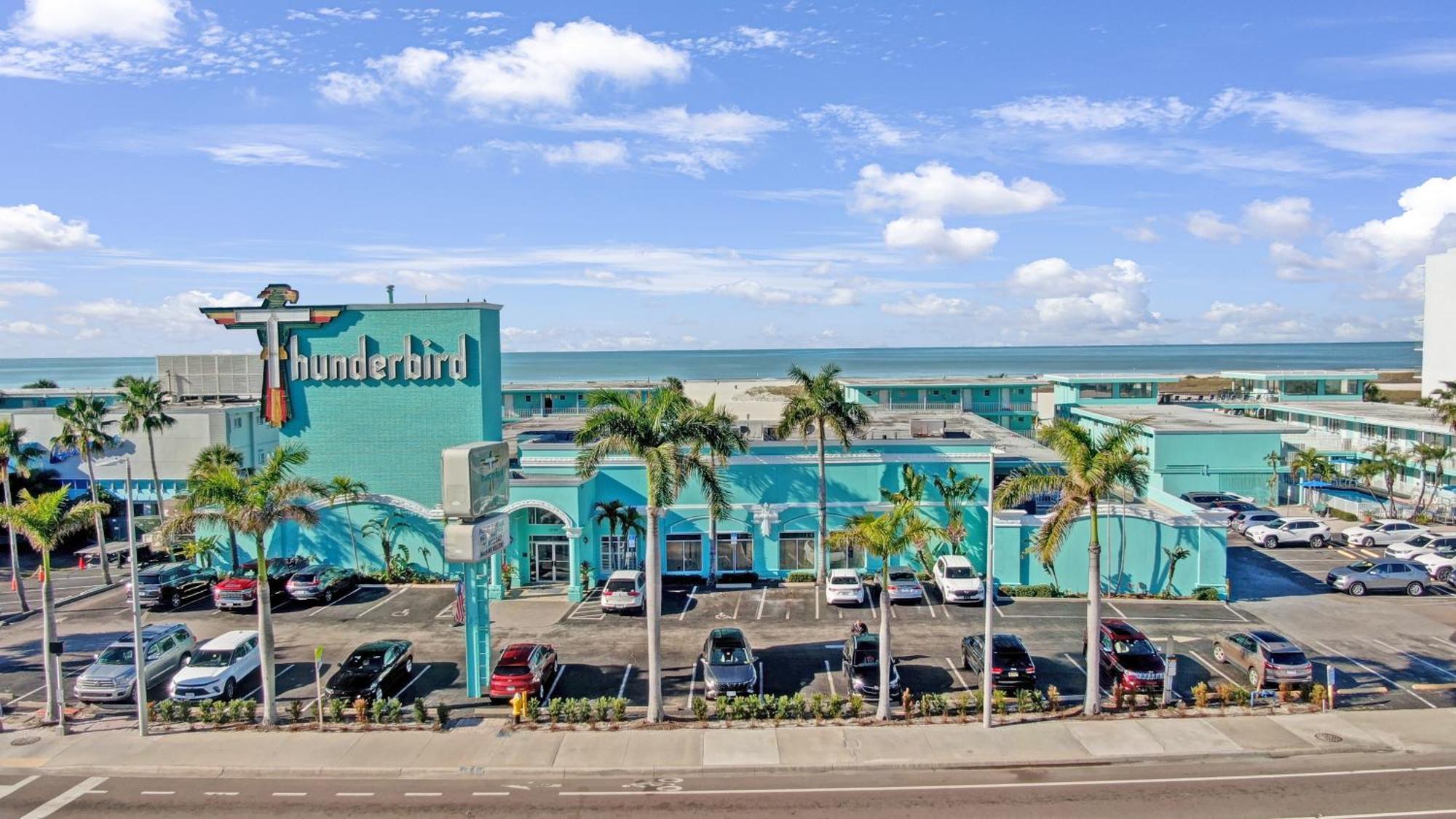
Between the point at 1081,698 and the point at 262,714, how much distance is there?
22.5m

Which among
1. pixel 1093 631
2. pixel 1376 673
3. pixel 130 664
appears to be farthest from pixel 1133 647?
A: pixel 130 664

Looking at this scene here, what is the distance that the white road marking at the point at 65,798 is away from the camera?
1939 cm

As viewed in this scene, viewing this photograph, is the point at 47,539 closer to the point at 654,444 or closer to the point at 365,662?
the point at 365,662

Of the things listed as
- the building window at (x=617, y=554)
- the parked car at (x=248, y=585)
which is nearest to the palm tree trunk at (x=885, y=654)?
the building window at (x=617, y=554)

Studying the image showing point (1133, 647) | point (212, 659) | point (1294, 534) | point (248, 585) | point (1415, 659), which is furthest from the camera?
point (1294, 534)

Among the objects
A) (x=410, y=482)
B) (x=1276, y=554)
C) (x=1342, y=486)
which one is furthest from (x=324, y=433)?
(x=1342, y=486)

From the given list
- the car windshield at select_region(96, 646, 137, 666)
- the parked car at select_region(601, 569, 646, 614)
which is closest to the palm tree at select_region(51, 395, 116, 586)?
the car windshield at select_region(96, 646, 137, 666)

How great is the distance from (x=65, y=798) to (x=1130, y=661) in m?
26.9

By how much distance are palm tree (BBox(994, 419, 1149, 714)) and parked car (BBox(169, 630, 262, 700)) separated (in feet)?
72.6

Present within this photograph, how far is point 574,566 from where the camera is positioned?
3756 centimetres

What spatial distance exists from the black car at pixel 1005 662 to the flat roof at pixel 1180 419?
2477cm

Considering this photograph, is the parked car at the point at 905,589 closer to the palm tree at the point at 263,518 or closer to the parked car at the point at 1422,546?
the palm tree at the point at 263,518

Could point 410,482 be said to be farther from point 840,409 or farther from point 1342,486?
point 1342,486

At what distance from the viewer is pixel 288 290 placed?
42.5 meters
